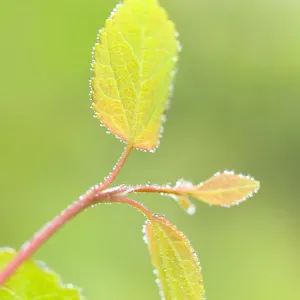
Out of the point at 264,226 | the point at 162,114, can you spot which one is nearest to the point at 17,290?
the point at 162,114

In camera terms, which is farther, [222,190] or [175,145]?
[175,145]

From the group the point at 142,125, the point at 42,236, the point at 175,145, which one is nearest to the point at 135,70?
the point at 142,125

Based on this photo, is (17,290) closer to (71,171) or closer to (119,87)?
(119,87)

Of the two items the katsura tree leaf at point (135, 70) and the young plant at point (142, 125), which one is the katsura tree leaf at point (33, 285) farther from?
the katsura tree leaf at point (135, 70)

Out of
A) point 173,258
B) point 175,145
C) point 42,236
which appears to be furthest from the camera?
point 175,145

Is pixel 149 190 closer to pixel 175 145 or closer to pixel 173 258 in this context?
pixel 173 258

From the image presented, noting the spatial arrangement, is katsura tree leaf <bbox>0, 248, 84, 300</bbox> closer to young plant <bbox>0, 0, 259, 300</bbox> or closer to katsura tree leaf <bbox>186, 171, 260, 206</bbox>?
young plant <bbox>0, 0, 259, 300</bbox>

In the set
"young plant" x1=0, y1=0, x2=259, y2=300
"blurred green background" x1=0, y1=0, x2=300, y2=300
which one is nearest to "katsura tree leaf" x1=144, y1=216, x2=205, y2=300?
"young plant" x1=0, y1=0, x2=259, y2=300
